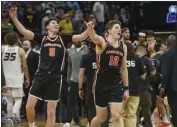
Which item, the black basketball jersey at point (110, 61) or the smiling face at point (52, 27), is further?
the smiling face at point (52, 27)

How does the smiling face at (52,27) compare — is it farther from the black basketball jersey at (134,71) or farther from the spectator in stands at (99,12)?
the spectator in stands at (99,12)

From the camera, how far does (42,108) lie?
13.9 meters

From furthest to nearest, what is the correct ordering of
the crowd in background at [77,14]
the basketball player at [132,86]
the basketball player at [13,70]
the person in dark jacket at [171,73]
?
1. the crowd in background at [77,14]
2. the basketball player at [13,70]
3. the basketball player at [132,86]
4. the person in dark jacket at [171,73]

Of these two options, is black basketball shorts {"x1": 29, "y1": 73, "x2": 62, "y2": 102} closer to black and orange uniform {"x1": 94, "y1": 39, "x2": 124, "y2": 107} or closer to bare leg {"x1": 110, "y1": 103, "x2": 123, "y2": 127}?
black and orange uniform {"x1": 94, "y1": 39, "x2": 124, "y2": 107}

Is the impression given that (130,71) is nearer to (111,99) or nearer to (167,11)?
(111,99)

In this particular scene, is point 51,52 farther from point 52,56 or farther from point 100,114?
point 100,114

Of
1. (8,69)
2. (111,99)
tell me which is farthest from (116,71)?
(8,69)

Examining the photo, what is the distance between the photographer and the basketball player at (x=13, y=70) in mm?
10016

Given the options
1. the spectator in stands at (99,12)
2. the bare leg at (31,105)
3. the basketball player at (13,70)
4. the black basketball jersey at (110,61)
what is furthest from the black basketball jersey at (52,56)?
the spectator in stands at (99,12)

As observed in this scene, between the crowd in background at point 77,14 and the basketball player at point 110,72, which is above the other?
the crowd in background at point 77,14

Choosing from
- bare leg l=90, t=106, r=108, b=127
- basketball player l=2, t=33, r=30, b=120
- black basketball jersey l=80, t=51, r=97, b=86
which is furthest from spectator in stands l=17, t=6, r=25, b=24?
bare leg l=90, t=106, r=108, b=127

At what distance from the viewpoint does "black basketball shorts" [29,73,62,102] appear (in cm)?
838

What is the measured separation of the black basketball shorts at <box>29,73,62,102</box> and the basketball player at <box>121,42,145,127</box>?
4.70ft

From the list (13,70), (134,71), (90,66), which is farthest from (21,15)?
(134,71)
